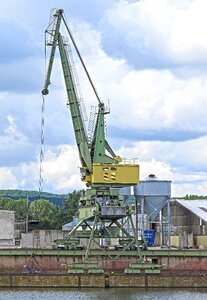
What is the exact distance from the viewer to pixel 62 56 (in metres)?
56.7

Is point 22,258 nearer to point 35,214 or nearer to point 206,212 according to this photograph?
point 206,212

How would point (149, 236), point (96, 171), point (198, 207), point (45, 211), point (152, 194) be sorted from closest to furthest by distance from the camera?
point (96, 171) → point (152, 194) → point (149, 236) → point (198, 207) → point (45, 211)

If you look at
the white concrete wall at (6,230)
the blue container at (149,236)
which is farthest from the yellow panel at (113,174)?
the white concrete wall at (6,230)

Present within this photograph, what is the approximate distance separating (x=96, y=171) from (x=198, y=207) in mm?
24734

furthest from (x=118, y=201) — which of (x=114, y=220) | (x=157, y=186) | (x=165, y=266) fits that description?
(x=157, y=186)

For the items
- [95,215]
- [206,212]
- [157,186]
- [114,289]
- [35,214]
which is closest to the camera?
[114,289]

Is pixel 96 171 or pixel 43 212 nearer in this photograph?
pixel 96 171

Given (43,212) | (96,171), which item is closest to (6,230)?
(96,171)

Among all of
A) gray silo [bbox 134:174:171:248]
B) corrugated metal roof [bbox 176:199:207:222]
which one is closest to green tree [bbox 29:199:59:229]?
corrugated metal roof [bbox 176:199:207:222]

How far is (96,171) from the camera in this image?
52.7 m

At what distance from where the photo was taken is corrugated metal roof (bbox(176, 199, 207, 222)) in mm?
70562

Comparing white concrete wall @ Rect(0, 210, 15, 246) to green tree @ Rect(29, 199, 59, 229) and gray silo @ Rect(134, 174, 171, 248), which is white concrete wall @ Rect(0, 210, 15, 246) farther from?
green tree @ Rect(29, 199, 59, 229)

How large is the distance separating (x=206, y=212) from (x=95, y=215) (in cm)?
2323

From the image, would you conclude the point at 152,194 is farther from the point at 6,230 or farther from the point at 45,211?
the point at 45,211
